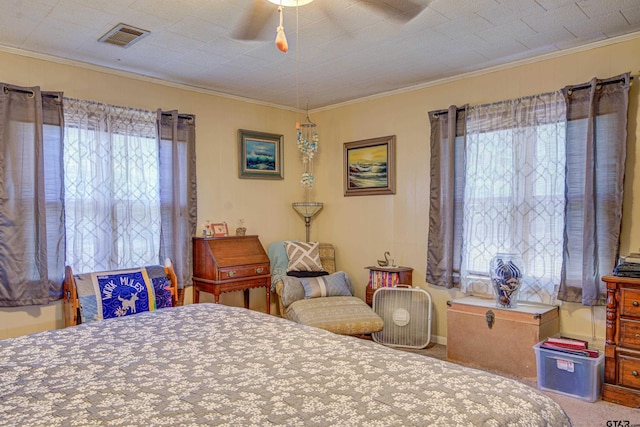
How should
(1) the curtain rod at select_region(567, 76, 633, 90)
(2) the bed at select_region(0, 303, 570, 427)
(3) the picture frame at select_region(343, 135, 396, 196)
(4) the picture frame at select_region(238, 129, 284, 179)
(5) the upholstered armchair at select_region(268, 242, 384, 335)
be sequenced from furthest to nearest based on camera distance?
(4) the picture frame at select_region(238, 129, 284, 179) < (3) the picture frame at select_region(343, 135, 396, 196) < (5) the upholstered armchair at select_region(268, 242, 384, 335) < (1) the curtain rod at select_region(567, 76, 633, 90) < (2) the bed at select_region(0, 303, 570, 427)

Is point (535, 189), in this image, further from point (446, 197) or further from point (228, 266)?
point (228, 266)

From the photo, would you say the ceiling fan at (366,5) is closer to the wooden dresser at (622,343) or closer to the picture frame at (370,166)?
the picture frame at (370,166)

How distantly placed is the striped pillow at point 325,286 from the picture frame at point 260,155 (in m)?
1.28

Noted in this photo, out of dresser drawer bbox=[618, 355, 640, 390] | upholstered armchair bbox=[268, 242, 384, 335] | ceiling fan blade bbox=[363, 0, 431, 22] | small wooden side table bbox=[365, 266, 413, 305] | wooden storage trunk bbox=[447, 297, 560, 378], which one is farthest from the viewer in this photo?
small wooden side table bbox=[365, 266, 413, 305]

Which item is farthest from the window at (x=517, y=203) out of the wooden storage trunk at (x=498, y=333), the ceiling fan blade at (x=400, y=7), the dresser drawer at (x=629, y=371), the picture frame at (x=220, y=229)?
the picture frame at (x=220, y=229)

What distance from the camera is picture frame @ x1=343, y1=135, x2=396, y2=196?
176 inches

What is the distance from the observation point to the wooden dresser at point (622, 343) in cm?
273

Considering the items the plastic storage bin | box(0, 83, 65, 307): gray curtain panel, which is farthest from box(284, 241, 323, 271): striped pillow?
the plastic storage bin

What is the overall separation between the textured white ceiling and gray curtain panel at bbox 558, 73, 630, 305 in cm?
43

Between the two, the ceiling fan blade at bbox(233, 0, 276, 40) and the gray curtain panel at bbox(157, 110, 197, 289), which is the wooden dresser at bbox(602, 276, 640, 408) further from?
the gray curtain panel at bbox(157, 110, 197, 289)

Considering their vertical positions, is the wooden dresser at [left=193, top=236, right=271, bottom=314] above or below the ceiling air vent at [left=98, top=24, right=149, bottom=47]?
below

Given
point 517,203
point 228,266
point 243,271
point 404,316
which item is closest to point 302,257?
point 243,271

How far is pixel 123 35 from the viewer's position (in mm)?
2977

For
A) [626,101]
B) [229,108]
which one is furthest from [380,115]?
[626,101]
